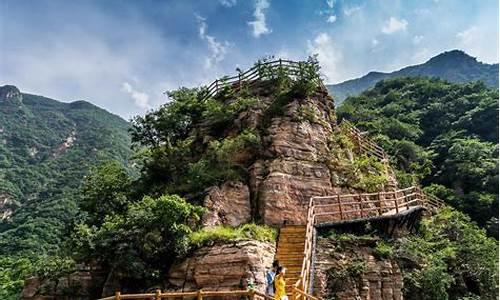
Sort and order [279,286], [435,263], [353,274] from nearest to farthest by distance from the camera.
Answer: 1. [279,286]
2. [353,274]
3. [435,263]

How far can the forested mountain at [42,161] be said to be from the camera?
46594 mm

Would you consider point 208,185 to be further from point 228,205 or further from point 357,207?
point 357,207

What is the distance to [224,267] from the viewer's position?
49.1 feet

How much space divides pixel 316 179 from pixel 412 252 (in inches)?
205

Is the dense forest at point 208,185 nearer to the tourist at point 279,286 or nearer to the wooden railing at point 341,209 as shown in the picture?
the wooden railing at point 341,209

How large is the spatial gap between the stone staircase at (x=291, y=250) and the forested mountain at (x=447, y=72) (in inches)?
3109

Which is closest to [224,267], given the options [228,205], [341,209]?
[228,205]

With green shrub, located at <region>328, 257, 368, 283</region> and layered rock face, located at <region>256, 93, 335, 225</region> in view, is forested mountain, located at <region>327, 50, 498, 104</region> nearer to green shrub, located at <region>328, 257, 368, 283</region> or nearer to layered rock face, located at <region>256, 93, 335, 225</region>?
layered rock face, located at <region>256, 93, 335, 225</region>

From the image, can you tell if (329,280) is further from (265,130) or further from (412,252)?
(265,130)

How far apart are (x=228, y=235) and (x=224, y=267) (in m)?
1.52

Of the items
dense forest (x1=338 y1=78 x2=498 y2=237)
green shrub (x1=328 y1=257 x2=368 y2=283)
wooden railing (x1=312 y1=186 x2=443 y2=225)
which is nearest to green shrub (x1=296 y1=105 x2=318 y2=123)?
wooden railing (x1=312 y1=186 x2=443 y2=225)

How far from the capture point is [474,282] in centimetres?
1936

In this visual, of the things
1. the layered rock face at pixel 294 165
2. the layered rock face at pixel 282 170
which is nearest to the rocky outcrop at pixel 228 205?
the layered rock face at pixel 282 170

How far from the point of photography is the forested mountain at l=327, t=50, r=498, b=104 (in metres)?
103
